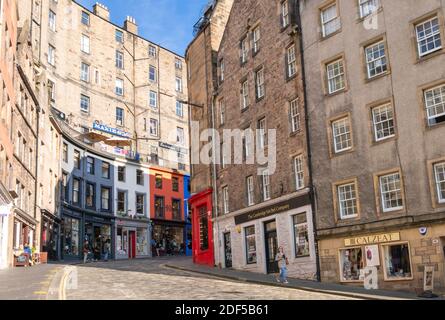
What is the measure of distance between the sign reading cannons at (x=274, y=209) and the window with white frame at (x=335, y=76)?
16.6 feet

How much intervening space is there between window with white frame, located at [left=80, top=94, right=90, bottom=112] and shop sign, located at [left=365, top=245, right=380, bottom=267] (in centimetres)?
3427

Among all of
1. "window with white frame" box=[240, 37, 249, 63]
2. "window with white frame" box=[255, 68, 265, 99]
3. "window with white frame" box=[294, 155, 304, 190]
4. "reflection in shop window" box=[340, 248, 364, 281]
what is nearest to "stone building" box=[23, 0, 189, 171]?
"window with white frame" box=[240, 37, 249, 63]

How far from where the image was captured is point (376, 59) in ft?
73.6

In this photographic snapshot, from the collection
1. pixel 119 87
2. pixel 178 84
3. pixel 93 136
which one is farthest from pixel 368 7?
pixel 178 84

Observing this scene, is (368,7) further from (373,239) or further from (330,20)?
(373,239)

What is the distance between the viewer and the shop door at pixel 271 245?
A: 1067 inches

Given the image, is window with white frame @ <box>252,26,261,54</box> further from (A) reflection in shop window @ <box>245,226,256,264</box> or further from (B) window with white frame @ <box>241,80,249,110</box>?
(A) reflection in shop window @ <box>245,226,256,264</box>

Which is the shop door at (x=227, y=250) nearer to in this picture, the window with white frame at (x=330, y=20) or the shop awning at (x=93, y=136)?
the window with white frame at (x=330, y=20)

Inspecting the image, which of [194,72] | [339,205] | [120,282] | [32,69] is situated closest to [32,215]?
[32,69]

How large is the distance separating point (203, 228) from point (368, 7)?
60.5ft

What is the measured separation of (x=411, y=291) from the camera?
1975 centimetres

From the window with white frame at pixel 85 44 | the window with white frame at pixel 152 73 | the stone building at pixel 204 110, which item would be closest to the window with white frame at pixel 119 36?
the window with white frame at pixel 85 44

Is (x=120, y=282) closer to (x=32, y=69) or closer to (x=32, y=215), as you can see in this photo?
(x=32, y=215)
